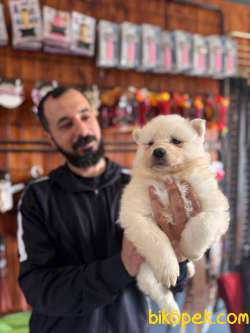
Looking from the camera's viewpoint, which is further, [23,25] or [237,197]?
[237,197]

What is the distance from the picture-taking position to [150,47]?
237cm

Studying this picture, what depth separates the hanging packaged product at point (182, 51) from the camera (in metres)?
2.48

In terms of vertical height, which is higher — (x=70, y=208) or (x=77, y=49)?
(x=77, y=49)

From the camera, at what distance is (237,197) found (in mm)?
2945

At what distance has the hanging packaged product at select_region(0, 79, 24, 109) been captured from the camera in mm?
1995

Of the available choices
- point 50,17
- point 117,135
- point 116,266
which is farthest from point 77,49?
point 116,266

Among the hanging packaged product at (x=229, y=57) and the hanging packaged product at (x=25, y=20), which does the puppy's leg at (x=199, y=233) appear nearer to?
the hanging packaged product at (x=25, y=20)

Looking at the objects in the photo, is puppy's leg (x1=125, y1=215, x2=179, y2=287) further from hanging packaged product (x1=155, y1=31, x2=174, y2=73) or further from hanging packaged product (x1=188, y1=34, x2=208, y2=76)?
hanging packaged product (x1=188, y1=34, x2=208, y2=76)

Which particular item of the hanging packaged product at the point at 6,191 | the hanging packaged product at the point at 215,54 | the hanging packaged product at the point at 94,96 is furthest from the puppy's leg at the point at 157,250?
the hanging packaged product at the point at 215,54

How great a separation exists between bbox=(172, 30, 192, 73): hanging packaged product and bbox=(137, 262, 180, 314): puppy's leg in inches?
75.3

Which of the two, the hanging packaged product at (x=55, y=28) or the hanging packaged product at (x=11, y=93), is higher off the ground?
the hanging packaged product at (x=55, y=28)

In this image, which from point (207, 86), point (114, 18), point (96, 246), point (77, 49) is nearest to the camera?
point (96, 246)

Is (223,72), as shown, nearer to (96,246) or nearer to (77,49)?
(77,49)

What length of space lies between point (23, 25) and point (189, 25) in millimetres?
1375
